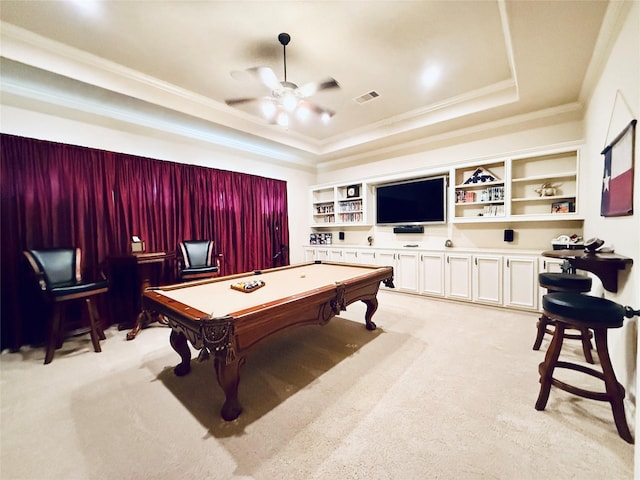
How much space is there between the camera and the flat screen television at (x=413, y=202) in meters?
4.31

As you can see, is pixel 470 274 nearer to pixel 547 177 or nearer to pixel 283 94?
pixel 547 177

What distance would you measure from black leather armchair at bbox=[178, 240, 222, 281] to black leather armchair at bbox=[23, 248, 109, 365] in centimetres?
93

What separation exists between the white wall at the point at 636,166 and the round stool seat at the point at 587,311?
0.21 m

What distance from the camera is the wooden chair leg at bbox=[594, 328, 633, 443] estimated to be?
54.8 inches

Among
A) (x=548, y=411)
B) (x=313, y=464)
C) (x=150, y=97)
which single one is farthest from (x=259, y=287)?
(x=150, y=97)

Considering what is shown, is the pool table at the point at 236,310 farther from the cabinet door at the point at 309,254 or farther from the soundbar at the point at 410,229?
the cabinet door at the point at 309,254

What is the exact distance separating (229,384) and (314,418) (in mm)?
582

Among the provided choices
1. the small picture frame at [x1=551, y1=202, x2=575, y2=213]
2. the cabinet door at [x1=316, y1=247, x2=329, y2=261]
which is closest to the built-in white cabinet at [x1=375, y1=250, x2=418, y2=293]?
the cabinet door at [x1=316, y1=247, x2=329, y2=261]

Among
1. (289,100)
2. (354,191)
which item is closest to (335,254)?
(354,191)

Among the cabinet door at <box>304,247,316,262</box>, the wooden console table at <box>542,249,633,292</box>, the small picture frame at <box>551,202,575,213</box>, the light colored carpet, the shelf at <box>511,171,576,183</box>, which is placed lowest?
the light colored carpet

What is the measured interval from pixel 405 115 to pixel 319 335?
Answer: 3.62m

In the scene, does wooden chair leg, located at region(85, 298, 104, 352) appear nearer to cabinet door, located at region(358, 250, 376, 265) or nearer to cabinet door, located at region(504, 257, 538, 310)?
cabinet door, located at region(358, 250, 376, 265)

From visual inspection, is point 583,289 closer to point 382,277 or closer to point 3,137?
point 382,277

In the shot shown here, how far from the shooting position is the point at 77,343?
2.80 m
